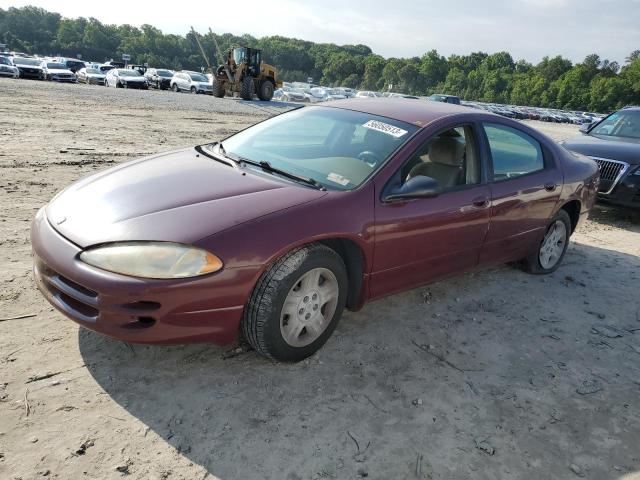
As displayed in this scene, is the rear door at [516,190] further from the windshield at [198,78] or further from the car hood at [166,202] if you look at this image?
the windshield at [198,78]

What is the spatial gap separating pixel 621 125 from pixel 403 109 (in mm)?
6139

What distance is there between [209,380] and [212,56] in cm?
13656

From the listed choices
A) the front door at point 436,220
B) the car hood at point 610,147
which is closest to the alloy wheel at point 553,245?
the front door at point 436,220

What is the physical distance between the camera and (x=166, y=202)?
273 centimetres

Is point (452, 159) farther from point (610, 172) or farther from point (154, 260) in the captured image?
point (610, 172)

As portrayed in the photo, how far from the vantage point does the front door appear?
3121 mm

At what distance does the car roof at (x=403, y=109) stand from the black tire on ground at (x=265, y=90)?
23.3m

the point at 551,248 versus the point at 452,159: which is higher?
the point at 452,159

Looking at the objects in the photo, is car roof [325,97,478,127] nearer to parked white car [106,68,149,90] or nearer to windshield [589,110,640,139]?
windshield [589,110,640,139]

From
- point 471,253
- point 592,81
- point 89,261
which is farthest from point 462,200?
point 592,81

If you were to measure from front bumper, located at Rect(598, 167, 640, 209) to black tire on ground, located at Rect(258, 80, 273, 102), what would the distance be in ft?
72.3

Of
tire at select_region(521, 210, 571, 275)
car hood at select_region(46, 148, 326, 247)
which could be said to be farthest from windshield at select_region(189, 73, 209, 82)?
car hood at select_region(46, 148, 326, 247)

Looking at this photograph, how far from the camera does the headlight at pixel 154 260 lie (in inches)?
92.6

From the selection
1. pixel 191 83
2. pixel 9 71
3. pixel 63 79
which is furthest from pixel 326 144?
pixel 9 71
